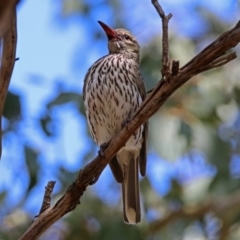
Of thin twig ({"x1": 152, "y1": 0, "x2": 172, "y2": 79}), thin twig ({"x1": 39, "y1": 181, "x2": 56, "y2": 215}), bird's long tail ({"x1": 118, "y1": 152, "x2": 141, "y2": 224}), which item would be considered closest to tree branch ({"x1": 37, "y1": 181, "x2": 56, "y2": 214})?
thin twig ({"x1": 39, "y1": 181, "x2": 56, "y2": 215})

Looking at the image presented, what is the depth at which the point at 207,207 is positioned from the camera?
4.25 meters

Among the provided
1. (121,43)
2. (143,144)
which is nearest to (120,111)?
(143,144)

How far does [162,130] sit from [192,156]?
32.4 inches

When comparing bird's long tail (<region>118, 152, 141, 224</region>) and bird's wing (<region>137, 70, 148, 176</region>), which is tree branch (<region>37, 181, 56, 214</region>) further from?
bird's wing (<region>137, 70, 148, 176</region>)

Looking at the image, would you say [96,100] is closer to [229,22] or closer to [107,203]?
[107,203]

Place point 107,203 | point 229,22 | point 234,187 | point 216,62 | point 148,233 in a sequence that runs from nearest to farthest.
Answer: point 216,62, point 234,187, point 148,233, point 107,203, point 229,22

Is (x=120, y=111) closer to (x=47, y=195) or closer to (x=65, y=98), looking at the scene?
(x=65, y=98)

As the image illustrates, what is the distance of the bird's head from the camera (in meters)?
3.75

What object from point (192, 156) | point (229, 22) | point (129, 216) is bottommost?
point (129, 216)

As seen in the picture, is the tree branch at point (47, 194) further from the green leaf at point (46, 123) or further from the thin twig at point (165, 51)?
the green leaf at point (46, 123)

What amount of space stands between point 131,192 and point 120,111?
1.37 ft

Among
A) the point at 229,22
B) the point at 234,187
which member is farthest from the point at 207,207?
the point at 229,22

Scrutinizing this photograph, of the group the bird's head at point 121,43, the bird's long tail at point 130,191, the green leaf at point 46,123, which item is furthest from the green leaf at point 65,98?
the bird's long tail at point 130,191

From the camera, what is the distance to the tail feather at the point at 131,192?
123 inches
